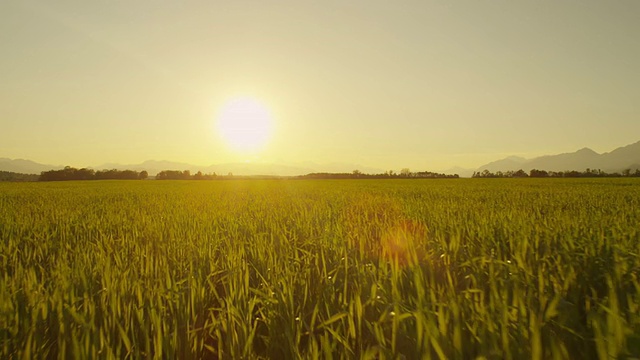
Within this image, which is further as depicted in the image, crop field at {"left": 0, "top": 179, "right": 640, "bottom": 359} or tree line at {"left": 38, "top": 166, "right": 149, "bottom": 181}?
tree line at {"left": 38, "top": 166, "right": 149, "bottom": 181}

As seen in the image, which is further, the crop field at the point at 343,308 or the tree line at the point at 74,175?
the tree line at the point at 74,175

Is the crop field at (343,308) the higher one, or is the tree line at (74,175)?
the tree line at (74,175)

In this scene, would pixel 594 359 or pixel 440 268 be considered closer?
pixel 594 359

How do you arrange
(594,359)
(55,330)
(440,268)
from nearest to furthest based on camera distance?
(594,359)
(55,330)
(440,268)

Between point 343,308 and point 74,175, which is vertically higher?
point 74,175

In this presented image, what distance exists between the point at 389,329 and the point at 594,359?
73cm

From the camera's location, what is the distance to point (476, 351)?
48.0 inches

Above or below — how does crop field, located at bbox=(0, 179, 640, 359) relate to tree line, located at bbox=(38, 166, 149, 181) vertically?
below

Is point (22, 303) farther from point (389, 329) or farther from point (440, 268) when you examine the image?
point (440, 268)

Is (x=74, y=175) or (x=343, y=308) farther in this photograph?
(x=74, y=175)

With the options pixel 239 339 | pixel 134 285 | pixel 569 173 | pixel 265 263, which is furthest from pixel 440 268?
pixel 569 173

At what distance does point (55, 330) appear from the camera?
1.56 m

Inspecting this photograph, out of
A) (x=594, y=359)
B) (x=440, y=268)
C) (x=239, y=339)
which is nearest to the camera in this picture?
(x=594, y=359)

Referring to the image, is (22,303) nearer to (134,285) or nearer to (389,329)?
(134,285)
